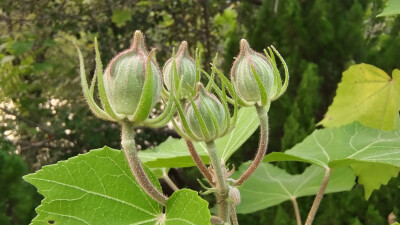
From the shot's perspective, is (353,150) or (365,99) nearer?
(353,150)

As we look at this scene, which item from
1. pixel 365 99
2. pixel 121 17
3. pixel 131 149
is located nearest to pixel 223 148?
pixel 131 149

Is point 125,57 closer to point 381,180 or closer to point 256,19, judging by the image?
point 381,180

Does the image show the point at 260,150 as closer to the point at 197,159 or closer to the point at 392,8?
the point at 197,159

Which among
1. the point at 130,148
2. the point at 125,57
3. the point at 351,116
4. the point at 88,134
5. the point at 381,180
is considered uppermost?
the point at 125,57

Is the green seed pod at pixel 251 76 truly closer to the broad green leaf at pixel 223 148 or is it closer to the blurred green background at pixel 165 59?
the broad green leaf at pixel 223 148

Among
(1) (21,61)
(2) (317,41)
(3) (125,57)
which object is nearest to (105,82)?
(3) (125,57)

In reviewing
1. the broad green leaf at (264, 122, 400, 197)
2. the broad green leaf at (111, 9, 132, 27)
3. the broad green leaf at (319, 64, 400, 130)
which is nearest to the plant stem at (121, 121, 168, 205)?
the broad green leaf at (264, 122, 400, 197)
